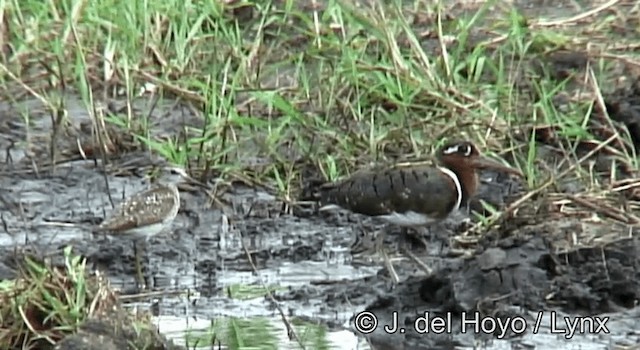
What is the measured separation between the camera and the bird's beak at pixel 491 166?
8.91 meters

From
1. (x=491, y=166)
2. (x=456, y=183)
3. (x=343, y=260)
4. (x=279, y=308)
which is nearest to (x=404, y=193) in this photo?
(x=456, y=183)

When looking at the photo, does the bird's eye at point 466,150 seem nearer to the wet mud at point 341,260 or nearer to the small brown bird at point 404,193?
the small brown bird at point 404,193

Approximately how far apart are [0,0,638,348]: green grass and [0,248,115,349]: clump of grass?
8.08 feet

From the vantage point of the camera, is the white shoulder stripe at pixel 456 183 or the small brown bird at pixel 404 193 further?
the white shoulder stripe at pixel 456 183

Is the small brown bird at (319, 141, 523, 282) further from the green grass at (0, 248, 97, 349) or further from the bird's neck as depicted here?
the green grass at (0, 248, 97, 349)

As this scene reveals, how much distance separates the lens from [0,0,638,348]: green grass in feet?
31.3

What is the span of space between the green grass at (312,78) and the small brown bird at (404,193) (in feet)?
1.49

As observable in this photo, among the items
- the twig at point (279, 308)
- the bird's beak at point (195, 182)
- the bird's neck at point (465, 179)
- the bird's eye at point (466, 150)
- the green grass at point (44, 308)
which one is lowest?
the twig at point (279, 308)

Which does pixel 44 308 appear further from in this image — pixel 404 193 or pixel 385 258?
pixel 404 193

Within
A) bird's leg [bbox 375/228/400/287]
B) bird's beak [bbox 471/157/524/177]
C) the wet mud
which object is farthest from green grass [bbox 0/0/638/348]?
bird's leg [bbox 375/228/400/287]

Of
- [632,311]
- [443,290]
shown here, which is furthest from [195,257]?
[632,311]

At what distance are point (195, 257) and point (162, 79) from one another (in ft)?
5.89

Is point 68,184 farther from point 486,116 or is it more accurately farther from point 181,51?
point 486,116

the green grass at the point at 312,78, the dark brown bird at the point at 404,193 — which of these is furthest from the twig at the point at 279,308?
the green grass at the point at 312,78
